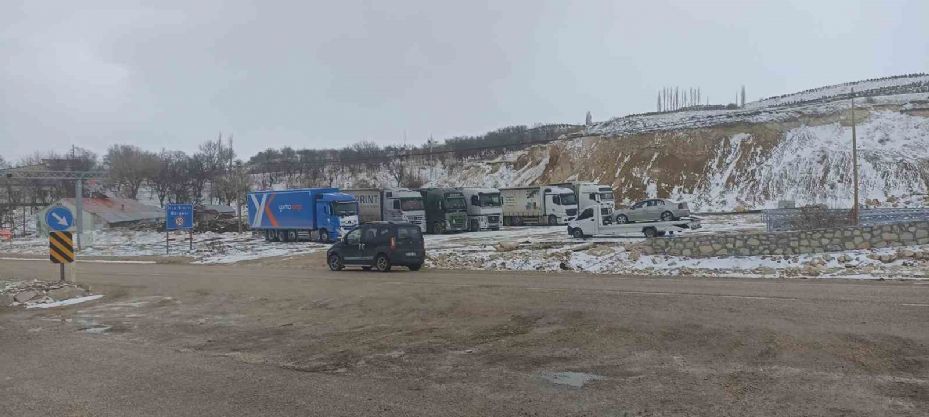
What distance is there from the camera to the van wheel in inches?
840

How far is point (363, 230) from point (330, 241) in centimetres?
1613

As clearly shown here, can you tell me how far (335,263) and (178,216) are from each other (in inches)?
590

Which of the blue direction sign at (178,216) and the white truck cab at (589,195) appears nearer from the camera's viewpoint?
the blue direction sign at (178,216)

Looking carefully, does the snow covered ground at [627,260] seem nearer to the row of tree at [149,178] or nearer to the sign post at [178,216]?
the sign post at [178,216]

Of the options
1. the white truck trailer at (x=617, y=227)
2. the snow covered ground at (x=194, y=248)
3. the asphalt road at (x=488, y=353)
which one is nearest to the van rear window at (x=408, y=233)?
the asphalt road at (x=488, y=353)

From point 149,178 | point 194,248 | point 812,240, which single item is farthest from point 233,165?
point 812,240

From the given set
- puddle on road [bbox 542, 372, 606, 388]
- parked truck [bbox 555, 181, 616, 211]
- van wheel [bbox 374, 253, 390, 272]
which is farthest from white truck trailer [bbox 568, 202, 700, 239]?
puddle on road [bbox 542, 372, 606, 388]

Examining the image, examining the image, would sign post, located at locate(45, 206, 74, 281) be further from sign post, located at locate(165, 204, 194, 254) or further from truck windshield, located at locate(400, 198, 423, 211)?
truck windshield, located at locate(400, 198, 423, 211)

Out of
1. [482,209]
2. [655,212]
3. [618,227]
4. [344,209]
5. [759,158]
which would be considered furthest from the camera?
[759,158]

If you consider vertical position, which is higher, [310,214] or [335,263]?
[310,214]

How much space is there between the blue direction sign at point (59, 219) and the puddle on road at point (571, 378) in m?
15.4

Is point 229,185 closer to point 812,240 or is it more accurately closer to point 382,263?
point 382,263

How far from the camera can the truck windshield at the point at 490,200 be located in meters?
43.5

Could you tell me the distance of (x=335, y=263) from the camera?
22.6 meters
